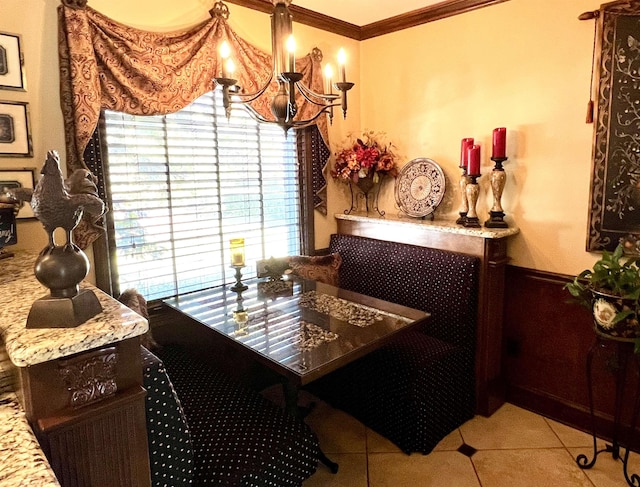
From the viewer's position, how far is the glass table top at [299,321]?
1.82 metres

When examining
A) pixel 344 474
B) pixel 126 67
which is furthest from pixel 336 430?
pixel 126 67

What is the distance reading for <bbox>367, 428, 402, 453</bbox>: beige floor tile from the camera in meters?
2.51

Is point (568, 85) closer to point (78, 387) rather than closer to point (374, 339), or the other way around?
point (374, 339)

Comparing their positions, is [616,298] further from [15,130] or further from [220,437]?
[15,130]

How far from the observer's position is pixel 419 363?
7.94 feet

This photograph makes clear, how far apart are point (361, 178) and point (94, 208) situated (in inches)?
94.5

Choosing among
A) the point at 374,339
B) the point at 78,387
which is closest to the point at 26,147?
the point at 78,387

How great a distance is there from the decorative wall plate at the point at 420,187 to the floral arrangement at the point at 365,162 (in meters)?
0.13

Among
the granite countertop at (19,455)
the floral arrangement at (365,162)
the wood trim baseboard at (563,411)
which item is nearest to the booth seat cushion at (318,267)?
the floral arrangement at (365,162)

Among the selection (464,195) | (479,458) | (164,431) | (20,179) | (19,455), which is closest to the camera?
(19,455)

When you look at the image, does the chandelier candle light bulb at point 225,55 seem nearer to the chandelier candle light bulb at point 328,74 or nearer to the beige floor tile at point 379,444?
the chandelier candle light bulb at point 328,74

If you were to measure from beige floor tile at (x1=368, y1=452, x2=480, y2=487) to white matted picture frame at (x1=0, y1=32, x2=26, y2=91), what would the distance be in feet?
8.51

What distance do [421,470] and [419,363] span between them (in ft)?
1.79

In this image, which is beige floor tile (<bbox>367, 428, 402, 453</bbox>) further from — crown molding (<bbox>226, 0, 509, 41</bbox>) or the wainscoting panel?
crown molding (<bbox>226, 0, 509, 41</bbox>)
